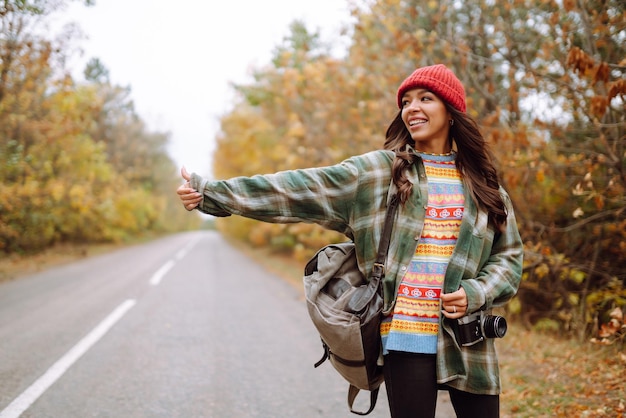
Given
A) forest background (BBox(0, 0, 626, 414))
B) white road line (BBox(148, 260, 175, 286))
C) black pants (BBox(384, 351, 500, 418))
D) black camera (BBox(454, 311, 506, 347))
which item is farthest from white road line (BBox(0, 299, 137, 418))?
forest background (BBox(0, 0, 626, 414))

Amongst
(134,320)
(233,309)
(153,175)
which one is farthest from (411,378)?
(153,175)

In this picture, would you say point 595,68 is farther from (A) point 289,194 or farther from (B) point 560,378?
(A) point 289,194

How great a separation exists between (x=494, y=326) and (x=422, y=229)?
0.45m

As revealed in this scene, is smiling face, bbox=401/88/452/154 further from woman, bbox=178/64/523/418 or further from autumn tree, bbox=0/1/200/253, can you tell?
autumn tree, bbox=0/1/200/253

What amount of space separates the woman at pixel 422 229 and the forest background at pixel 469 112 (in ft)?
7.14

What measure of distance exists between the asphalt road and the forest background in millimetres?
2578

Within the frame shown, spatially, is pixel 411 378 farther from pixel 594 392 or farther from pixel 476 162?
pixel 594 392

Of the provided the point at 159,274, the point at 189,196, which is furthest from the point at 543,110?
the point at 159,274

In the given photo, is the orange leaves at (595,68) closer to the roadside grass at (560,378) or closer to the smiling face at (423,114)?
the roadside grass at (560,378)

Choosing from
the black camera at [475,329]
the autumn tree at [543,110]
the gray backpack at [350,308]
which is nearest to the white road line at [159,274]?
the autumn tree at [543,110]

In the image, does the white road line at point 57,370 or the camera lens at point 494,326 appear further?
the white road line at point 57,370

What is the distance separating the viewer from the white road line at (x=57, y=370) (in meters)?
3.82

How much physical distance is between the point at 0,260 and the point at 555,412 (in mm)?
17692

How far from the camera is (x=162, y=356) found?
5488 mm
